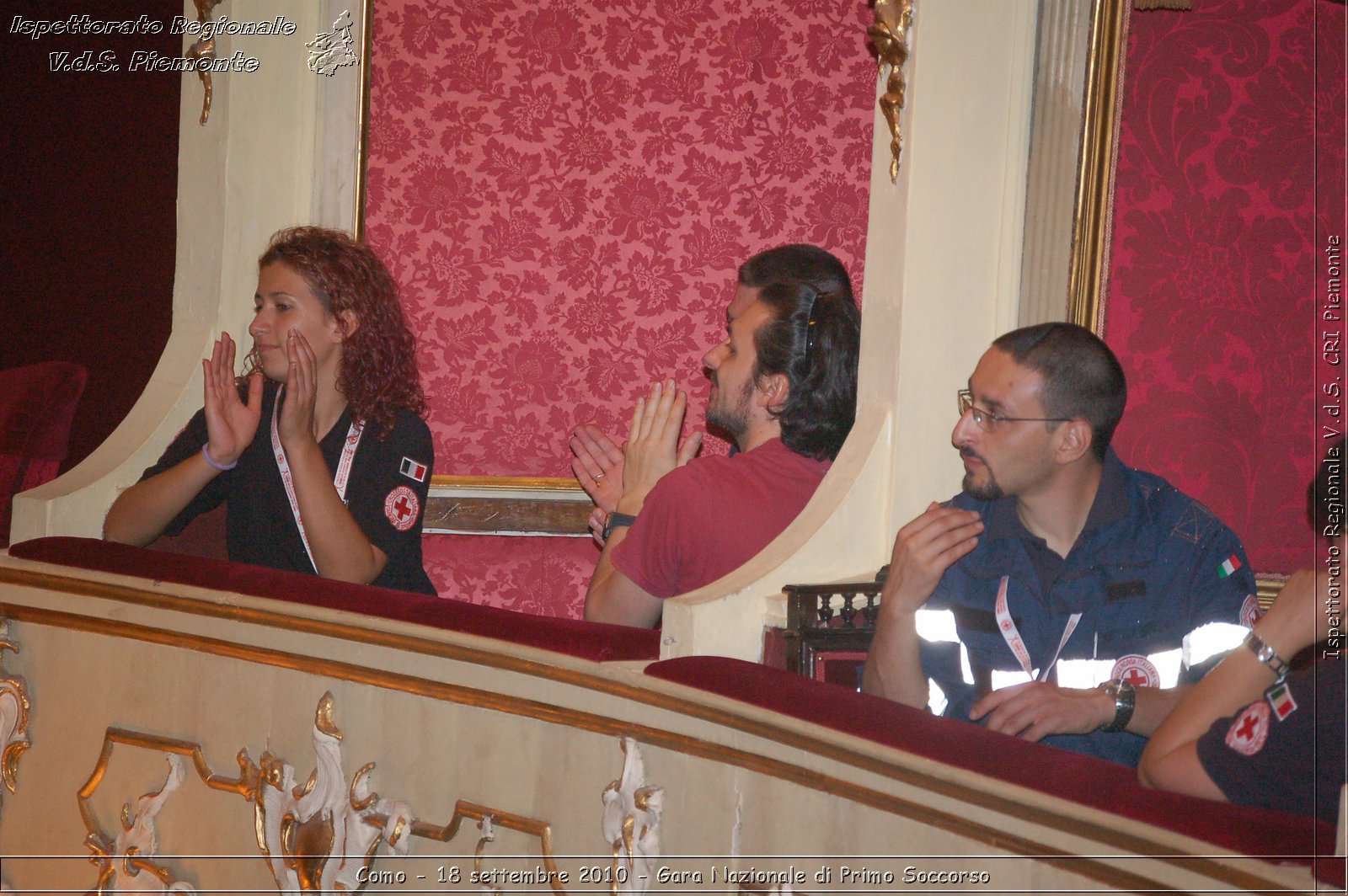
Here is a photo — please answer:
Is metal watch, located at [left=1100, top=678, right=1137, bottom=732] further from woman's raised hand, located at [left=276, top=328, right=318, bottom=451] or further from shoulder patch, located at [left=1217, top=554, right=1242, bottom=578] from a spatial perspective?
woman's raised hand, located at [left=276, top=328, right=318, bottom=451]

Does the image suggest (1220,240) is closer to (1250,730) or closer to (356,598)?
(1250,730)

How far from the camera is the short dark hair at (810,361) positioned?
230cm

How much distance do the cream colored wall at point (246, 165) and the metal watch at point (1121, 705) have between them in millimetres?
2027

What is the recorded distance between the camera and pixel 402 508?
2.65 meters

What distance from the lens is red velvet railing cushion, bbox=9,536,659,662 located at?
1752mm

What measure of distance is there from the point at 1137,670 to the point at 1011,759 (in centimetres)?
67

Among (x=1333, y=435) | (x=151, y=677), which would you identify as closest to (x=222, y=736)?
(x=151, y=677)

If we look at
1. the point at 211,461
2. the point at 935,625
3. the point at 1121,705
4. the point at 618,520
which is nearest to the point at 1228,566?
the point at 1121,705

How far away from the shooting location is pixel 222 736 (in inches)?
77.1

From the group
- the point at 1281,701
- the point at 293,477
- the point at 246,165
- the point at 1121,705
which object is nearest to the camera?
the point at 1281,701

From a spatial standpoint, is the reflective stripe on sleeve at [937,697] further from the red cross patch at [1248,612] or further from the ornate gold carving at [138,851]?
the ornate gold carving at [138,851]

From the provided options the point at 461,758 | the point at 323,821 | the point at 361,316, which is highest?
the point at 361,316

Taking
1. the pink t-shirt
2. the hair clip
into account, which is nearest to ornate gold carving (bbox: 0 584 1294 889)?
the pink t-shirt

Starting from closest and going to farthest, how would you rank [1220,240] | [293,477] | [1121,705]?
[1121,705]
[1220,240]
[293,477]
